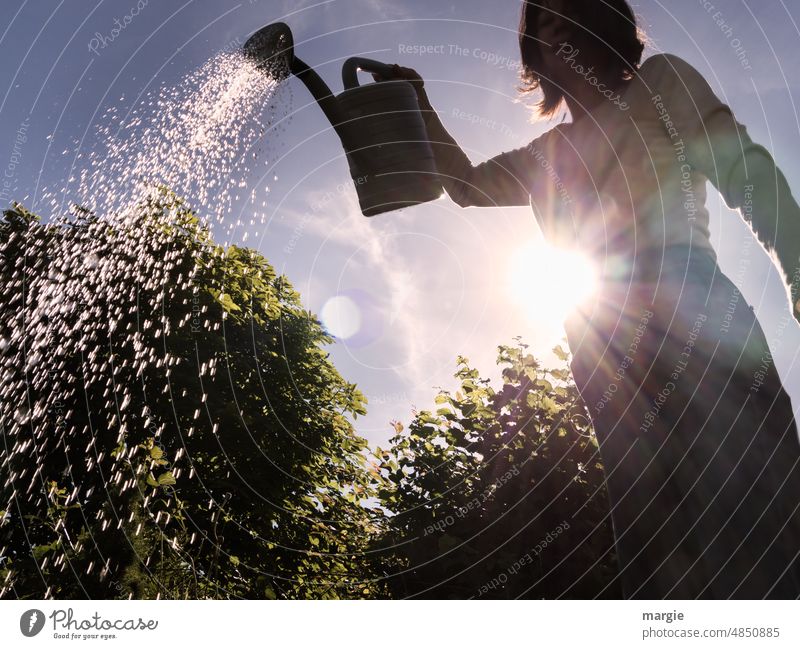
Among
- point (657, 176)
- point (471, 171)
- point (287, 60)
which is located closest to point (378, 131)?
point (471, 171)

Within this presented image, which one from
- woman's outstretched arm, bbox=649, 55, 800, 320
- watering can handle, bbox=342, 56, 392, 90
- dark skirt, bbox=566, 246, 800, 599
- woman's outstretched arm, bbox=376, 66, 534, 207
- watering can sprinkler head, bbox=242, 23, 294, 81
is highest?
watering can sprinkler head, bbox=242, 23, 294, 81

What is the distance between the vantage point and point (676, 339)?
69.2 inches

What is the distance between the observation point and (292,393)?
12594 mm

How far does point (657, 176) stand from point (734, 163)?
0.26 m

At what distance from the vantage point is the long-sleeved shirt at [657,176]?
1689 mm

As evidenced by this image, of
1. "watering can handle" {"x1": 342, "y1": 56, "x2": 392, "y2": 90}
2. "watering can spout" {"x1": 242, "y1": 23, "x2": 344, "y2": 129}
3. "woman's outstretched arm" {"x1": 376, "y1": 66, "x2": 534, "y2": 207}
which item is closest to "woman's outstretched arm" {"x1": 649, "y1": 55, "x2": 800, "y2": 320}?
"woman's outstretched arm" {"x1": 376, "y1": 66, "x2": 534, "y2": 207}

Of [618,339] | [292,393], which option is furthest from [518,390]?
[292,393]

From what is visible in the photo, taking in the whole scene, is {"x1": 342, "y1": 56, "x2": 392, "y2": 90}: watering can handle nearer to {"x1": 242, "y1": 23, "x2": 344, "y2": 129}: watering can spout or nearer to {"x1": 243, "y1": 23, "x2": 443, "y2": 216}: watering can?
{"x1": 243, "y1": 23, "x2": 443, "y2": 216}: watering can

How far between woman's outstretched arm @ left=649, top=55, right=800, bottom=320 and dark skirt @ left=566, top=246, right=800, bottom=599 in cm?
19

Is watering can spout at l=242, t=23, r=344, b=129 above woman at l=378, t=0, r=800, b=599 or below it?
above

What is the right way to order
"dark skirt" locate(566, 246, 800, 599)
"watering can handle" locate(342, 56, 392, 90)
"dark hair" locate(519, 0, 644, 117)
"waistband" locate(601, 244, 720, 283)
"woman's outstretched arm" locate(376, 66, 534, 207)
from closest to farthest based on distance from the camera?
1. "dark skirt" locate(566, 246, 800, 599)
2. "waistband" locate(601, 244, 720, 283)
3. "dark hair" locate(519, 0, 644, 117)
4. "woman's outstretched arm" locate(376, 66, 534, 207)
5. "watering can handle" locate(342, 56, 392, 90)

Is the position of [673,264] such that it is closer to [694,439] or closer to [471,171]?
[694,439]

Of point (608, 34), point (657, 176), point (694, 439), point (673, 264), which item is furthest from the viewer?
point (608, 34)

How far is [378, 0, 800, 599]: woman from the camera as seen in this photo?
1.60m
